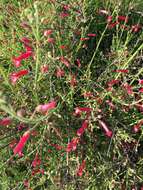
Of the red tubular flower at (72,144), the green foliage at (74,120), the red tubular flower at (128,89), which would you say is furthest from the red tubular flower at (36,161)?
the red tubular flower at (128,89)

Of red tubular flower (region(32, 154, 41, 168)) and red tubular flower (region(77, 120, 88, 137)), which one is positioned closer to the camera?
red tubular flower (region(77, 120, 88, 137))

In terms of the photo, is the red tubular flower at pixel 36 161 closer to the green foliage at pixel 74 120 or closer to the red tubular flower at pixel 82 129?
the green foliage at pixel 74 120

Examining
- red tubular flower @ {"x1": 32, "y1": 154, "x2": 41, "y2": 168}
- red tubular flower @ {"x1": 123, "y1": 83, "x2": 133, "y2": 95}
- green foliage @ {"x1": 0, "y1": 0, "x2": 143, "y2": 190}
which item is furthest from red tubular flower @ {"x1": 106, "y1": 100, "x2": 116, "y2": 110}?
red tubular flower @ {"x1": 32, "y1": 154, "x2": 41, "y2": 168}

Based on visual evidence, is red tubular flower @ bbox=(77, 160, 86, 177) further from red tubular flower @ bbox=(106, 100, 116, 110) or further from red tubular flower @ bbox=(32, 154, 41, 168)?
red tubular flower @ bbox=(106, 100, 116, 110)

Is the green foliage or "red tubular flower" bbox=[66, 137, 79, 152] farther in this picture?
the green foliage

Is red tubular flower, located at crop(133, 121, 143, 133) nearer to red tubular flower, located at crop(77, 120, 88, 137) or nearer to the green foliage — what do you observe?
the green foliage

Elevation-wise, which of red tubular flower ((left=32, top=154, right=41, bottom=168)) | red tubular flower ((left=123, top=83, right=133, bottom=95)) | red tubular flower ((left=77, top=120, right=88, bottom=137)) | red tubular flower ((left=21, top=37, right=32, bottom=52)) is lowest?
red tubular flower ((left=32, top=154, right=41, bottom=168))

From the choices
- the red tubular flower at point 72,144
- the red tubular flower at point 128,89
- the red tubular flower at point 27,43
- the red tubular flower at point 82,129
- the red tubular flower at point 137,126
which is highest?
the red tubular flower at point 27,43

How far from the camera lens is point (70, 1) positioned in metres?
2.64

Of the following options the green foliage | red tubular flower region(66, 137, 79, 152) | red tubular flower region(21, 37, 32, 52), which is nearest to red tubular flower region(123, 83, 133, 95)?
the green foliage

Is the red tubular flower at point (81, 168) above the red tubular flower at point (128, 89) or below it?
below

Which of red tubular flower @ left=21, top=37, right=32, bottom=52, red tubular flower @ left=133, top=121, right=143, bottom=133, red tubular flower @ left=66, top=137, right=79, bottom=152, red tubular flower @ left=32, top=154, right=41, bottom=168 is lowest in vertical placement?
red tubular flower @ left=32, top=154, right=41, bottom=168

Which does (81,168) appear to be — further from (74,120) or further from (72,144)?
(74,120)

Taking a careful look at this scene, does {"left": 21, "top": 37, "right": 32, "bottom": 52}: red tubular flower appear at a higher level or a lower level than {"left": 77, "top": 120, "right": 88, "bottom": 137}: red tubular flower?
higher
